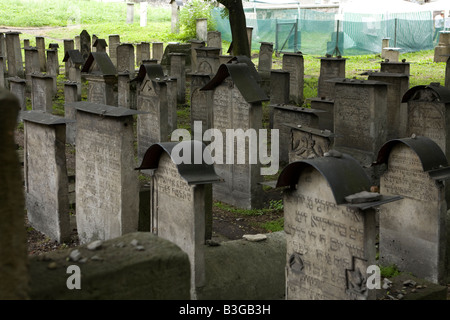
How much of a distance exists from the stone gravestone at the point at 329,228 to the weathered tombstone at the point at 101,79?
8351 millimetres

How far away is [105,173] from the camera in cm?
855

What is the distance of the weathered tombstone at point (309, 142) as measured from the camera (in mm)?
9203

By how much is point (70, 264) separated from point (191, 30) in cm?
2718

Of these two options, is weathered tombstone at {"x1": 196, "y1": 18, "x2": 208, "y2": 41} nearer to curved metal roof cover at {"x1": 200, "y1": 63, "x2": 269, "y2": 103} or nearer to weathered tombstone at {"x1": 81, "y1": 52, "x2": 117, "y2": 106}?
weathered tombstone at {"x1": 81, "y1": 52, "x2": 117, "y2": 106}

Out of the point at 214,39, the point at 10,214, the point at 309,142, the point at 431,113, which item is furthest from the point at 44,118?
the point at 214,39

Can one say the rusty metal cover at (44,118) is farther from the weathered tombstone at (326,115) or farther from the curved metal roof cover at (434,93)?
the weathered tombstone at (326,115)

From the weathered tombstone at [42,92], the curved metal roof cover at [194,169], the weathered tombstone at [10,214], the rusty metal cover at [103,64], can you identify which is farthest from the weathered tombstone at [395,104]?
the weathered tombstone at [10,214]

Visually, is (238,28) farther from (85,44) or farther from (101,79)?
(101,79)

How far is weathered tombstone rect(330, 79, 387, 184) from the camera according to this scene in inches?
439

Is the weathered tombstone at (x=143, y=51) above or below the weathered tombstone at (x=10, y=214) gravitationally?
above

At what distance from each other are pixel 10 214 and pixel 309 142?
20.6 feet

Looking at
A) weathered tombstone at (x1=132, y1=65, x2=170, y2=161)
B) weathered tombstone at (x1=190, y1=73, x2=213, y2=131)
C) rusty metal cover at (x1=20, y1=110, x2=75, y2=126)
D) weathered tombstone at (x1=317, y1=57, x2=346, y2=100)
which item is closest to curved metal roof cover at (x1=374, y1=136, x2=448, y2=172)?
rusty metal cover at (x1=20, y1=110, x2=75, y2=126)
